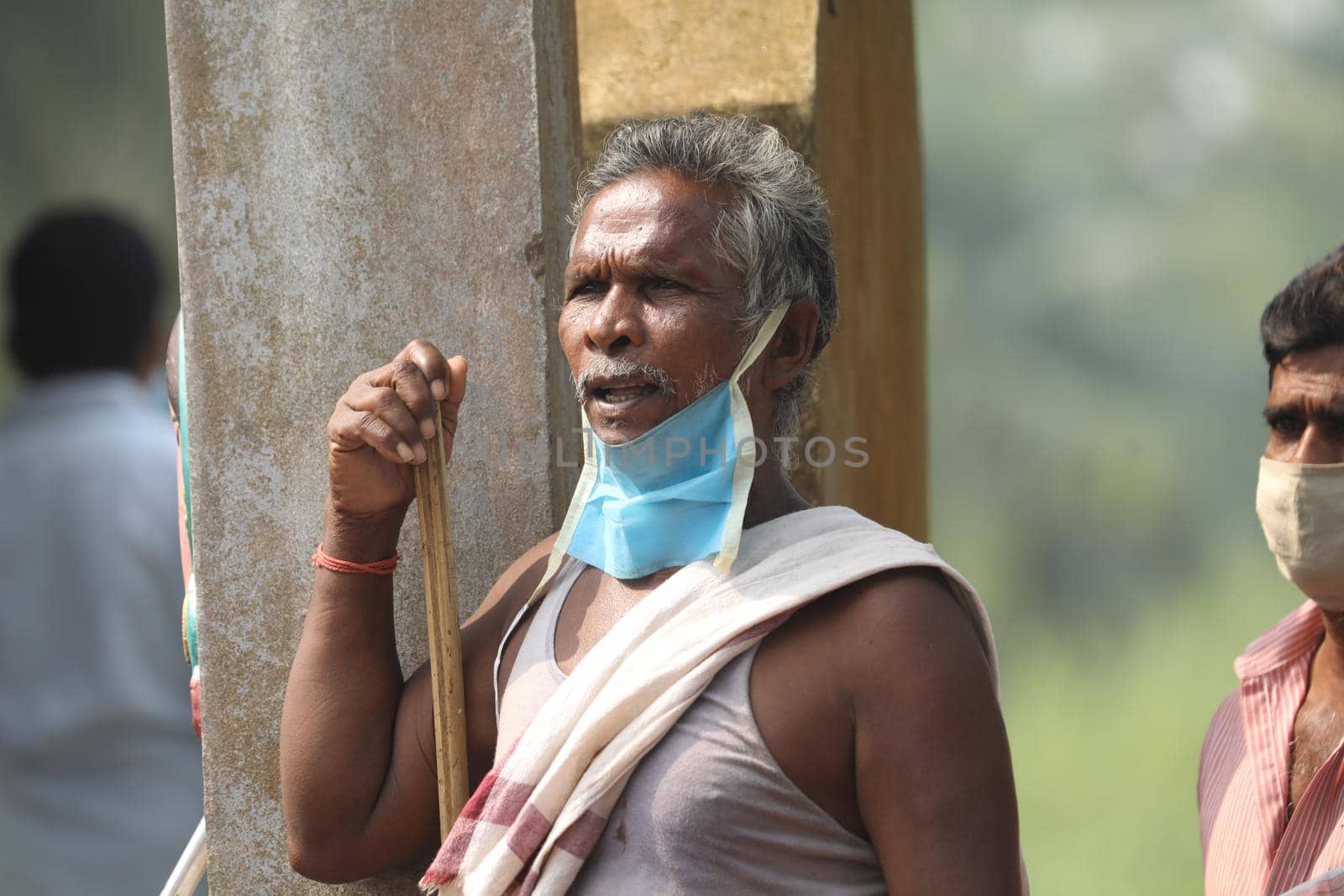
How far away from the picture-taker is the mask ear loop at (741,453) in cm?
220

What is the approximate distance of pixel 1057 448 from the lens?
491 cm

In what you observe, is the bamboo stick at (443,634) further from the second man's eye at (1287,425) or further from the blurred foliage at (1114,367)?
the blurred foliage at (1114,367)

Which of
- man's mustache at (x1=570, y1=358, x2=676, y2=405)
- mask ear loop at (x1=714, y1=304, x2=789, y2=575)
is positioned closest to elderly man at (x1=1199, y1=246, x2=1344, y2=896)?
mask ear loop at (x1=714, y1=304, x2=789, y2=575)

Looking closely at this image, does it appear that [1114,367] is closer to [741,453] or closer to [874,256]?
[874,256]

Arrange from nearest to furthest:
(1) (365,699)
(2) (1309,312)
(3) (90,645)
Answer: (1) (365,699) → (2) (1309,312) → (3) (90,645)

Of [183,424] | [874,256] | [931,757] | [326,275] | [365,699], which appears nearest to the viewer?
[931,757]

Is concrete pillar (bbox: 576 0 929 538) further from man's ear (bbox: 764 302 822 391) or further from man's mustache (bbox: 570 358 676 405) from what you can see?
man's mustache (bbox: 570 358 676 405)

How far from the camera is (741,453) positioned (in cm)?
225

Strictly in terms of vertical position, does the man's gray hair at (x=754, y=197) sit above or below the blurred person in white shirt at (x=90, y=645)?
above

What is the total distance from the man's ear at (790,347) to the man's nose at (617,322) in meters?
0.22

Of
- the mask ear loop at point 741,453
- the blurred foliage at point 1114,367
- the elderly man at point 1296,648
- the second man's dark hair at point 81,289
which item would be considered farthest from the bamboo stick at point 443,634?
the blurred foliage at point 1114,367

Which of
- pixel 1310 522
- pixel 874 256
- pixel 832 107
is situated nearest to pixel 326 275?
pixel 832 107

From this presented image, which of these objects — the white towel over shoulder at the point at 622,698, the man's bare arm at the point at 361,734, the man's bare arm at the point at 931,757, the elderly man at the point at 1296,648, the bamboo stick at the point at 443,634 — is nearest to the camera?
the man's bare arm at the point at 931,757

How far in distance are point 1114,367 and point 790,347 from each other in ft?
9.12
